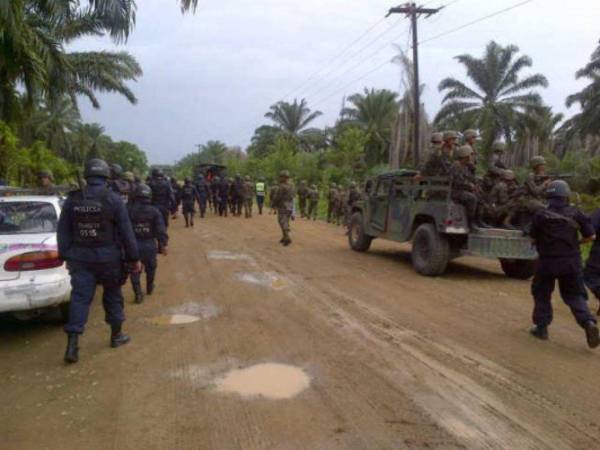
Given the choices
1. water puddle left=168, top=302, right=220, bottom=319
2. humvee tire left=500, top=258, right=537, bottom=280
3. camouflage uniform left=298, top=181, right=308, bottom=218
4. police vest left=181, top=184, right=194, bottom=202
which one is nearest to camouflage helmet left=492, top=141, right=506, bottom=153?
humvee tire left=500, top=258, right=537, bottom=280

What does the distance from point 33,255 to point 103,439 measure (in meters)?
2.66

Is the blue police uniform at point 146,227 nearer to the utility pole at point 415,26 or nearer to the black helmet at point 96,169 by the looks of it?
the black helmet at point 96,169

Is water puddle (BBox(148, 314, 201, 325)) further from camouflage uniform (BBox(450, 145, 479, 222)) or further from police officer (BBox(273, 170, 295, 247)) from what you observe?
police officer (BBox(273, 170, 295, 247))

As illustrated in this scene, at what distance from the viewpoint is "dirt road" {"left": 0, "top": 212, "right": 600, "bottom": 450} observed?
3828mm

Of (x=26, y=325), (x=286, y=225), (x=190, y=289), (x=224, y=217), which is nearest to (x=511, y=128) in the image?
(x=224, y=217)

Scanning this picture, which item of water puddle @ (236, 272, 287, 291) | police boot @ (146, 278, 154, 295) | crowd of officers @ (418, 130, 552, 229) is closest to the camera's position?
police boot @ (146, 278, 154, 295)

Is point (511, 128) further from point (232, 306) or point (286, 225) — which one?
point (232, 306)

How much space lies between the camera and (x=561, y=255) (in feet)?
18.7

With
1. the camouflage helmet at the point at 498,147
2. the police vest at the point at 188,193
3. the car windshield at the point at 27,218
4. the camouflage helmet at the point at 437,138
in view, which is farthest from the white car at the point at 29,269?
the police vest at the point at 188,193

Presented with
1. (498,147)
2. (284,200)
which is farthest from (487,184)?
(284,200)

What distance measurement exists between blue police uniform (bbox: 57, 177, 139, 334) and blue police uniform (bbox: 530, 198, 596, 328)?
402 cm

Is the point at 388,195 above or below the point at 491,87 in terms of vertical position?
below

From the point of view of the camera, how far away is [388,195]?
1116 centimetres

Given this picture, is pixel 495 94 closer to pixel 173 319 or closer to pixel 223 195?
pixel 223 195
